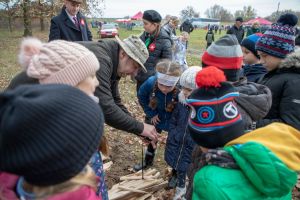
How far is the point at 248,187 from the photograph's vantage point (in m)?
1.50

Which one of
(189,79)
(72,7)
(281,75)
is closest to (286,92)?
(281,75)

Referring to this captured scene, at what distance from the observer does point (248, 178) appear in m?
1.49

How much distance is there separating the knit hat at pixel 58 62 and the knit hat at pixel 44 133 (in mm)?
448

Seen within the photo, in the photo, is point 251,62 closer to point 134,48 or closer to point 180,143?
point 180,143

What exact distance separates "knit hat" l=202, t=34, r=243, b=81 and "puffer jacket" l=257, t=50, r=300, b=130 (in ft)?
2.11

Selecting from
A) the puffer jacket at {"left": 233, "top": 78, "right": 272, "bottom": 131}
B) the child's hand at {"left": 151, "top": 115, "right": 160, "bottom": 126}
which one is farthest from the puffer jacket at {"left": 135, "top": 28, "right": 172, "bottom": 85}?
the puffer jacket at {"left": 233, "top": 78, "right": 272, "bottom": 131}

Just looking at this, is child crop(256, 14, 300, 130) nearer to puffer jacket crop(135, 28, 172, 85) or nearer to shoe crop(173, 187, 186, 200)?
shoe crop(173, 187, 186, 200)

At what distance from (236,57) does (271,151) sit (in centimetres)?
98

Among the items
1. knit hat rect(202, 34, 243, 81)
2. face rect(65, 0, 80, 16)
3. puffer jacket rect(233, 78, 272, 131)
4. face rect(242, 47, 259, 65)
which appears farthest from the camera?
face rect(65, 0, 80, 16)

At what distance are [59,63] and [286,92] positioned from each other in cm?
195

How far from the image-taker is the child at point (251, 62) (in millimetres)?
3586

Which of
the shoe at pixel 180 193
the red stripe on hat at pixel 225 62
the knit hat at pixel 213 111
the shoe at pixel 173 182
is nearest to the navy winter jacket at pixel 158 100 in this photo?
the shoe at pixel 173 182

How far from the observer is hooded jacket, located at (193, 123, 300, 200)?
1.40 metres

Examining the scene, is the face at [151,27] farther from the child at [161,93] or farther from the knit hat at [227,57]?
the knit hat at [227,57]
